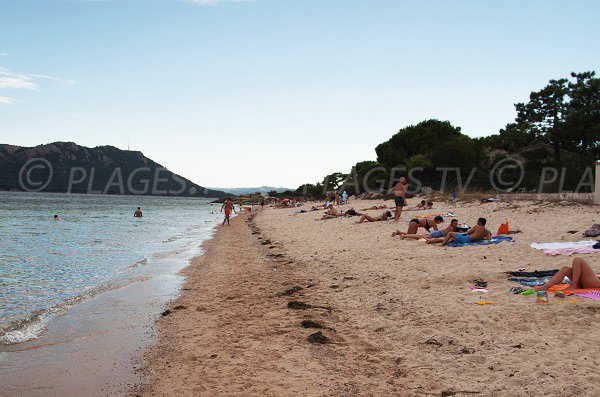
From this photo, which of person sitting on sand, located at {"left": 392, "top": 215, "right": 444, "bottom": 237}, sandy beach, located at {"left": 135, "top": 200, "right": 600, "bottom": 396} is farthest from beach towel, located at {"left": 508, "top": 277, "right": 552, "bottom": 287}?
person sitting on sand, located at {"left": 392, "top": 215, "right": 444, "bottom": 237}

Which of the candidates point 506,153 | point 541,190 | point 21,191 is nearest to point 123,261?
point 541,190

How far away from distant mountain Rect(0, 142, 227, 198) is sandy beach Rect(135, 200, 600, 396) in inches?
6626

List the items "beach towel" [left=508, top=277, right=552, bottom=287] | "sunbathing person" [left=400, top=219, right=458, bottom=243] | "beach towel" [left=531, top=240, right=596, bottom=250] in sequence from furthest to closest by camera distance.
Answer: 1. "sunbathing person" [left=400, top=219, right=458, bottom=243]
2. "beach towel" [left=531, top=240, right=596, bottom=250]
3. "beach towel" [left=508, top=277, right=552, bottom=287]

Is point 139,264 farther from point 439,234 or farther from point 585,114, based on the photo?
point 585,114

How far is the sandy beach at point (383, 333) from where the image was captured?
4.38 metres

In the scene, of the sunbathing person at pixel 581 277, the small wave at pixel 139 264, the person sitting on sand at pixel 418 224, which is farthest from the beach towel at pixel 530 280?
the small wave at pixel 139 264

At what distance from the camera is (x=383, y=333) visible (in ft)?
19.7

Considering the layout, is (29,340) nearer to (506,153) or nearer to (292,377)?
(292,377)

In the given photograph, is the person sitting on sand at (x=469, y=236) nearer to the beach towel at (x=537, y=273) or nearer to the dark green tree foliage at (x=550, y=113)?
the beach towel at (x=537, y=273)

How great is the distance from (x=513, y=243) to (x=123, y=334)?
30.5 ft

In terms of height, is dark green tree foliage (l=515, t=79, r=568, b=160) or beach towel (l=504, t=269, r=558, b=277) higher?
dark green tree foliage (l=515, t=79, r=568, b=160)

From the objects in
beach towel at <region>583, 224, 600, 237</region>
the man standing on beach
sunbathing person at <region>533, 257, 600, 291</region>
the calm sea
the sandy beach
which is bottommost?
the calm sea

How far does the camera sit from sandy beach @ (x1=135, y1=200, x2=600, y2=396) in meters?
4.38

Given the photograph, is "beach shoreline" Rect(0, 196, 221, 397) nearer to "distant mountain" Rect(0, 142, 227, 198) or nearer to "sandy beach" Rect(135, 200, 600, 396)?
"sandy beach" Rect(135, 200, 600, 396)
